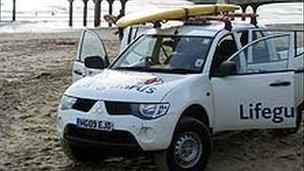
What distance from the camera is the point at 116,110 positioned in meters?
7.32

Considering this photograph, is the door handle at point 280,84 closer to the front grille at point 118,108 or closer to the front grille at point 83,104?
the front grille at point 118,108

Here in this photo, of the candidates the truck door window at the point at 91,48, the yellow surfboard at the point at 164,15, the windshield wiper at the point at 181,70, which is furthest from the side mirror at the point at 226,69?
the truck door window at the point at 91,48

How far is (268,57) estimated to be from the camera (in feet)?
28.9

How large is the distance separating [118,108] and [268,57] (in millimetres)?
2364

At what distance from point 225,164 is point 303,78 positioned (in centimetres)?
157

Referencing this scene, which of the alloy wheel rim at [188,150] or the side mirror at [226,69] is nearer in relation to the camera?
the alloy wheel rim at [188,150]

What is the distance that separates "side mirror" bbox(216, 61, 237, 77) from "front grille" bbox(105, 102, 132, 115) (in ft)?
4.09

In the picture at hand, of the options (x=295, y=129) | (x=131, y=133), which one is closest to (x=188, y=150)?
(x=131, y=133)

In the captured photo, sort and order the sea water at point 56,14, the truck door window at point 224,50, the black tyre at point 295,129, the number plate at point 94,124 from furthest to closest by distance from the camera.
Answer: the sea water at point 56,14, the black tyre at point 295,129, the truck door window at point 224,50, the number plate at point 94,124

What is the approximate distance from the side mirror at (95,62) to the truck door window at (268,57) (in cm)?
161

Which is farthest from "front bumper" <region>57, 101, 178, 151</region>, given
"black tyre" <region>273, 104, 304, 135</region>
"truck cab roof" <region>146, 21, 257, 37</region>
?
"black tyre" <region>273, 104, 304, 135</region>

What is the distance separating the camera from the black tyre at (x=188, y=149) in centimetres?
733

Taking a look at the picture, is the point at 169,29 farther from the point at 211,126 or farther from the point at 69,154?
the point at 69,154

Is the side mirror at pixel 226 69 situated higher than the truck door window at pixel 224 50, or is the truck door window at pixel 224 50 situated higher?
the truck door window at pixel 224 50
